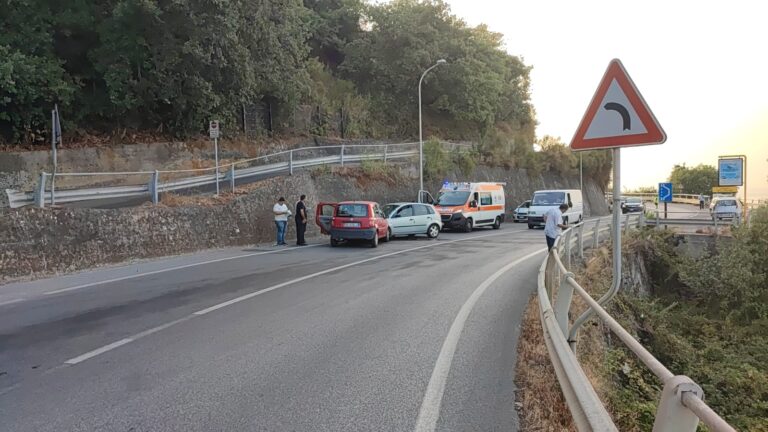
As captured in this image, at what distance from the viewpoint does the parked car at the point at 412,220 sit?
2188 centimetres

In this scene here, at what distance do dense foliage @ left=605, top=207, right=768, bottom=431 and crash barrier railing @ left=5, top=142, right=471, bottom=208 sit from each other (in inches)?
480

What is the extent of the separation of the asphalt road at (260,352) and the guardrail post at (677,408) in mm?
1889

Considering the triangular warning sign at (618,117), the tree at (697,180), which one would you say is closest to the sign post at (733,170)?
the triangular warning sign at (618,117)

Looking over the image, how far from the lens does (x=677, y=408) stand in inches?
88.1

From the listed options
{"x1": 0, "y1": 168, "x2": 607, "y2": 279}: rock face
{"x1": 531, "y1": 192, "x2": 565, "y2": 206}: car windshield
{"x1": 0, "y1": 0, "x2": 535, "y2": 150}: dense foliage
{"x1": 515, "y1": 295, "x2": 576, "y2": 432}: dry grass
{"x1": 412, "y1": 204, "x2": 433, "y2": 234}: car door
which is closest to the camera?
{"x1": 515, "y1": 295, "x2": 576, "y2": 432}: dry grass

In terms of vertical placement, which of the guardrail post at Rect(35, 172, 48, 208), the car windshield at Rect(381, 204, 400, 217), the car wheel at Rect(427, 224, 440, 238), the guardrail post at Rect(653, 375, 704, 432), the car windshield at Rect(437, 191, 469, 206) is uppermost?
the guardrail post at Rect(35, 172, 48, 208)

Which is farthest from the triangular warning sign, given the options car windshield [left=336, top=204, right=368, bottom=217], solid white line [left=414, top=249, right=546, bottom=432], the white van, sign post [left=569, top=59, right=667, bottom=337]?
the white van

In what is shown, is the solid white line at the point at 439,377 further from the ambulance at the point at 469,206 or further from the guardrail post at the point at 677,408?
the ambulance at the point at 469,206

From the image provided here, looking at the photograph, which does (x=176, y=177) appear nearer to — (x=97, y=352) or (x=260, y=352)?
(x=97, y=352)

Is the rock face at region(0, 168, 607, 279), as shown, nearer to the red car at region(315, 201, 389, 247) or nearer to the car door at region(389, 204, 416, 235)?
the red car at region(315, 201, 389, 247)

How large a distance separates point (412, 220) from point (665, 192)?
1641cm

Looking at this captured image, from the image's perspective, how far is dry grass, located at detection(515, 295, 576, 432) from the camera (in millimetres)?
4102

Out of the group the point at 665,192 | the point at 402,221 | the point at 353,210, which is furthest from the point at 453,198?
the point at 665,192

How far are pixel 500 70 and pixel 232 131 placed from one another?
28.7 m
